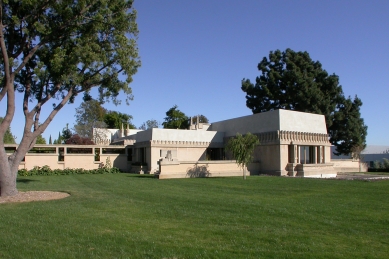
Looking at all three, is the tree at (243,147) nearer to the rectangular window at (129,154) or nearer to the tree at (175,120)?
the rectangular window at (129,154)

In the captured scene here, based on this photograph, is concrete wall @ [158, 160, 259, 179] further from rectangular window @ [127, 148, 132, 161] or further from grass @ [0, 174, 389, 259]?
grass @ [0, 174, 389, 259]

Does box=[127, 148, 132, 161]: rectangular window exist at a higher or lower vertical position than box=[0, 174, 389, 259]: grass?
higher

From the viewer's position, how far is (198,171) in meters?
30.4

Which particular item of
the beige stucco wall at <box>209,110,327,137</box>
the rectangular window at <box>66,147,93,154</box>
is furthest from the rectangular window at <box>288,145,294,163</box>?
the rectangular window at <box>66,147,93,154</box>

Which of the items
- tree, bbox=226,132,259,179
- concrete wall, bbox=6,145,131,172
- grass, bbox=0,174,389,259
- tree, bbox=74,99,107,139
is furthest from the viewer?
tree, bbox=74,99,107,139

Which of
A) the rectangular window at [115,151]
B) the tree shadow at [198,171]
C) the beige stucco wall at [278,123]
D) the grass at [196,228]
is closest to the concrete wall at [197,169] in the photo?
the tree shadow at [198,171]

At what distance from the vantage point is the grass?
24.2ft

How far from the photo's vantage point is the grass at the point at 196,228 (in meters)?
7.39

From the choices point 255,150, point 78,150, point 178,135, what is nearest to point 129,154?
point 78,150

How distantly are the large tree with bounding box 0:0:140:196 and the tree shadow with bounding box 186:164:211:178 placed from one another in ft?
38.1

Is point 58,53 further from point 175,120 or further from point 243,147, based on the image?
point 175,120

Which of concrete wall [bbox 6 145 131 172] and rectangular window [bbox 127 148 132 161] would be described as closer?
concrete wall [bbox 6 145 131 172]

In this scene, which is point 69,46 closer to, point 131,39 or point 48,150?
point 131,39

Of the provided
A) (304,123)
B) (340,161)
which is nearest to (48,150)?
(304,123)
